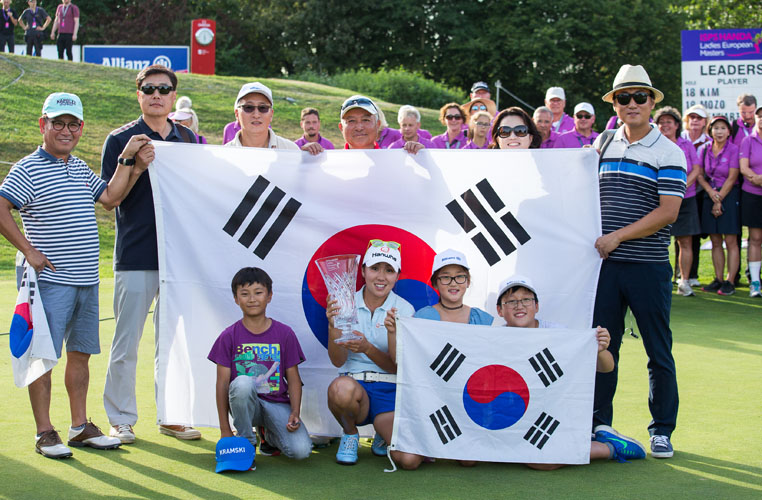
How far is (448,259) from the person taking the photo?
15.4 ft

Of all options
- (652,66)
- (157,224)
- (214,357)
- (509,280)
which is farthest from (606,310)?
(652,66)

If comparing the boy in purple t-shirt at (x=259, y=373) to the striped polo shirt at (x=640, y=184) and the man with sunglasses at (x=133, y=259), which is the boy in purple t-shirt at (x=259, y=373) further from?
the striped polo shirt at (x=640, y=184)

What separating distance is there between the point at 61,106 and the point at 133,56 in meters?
22.6

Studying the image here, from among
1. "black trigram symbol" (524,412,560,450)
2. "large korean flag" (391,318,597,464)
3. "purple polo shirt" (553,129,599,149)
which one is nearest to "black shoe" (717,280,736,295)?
"purple polo shirt" (553,129,599,149)

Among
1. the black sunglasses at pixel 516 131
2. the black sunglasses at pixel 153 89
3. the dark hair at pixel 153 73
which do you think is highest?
the dark hair at pixel 153 73

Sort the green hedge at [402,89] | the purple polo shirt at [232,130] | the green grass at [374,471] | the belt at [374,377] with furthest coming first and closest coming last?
1. the green hedge at [402,89]
2. the purple polo shirt at [232,130]
3. the belt at [374,377]
4. the green grass at [374,471]

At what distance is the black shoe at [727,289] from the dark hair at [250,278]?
759 cm

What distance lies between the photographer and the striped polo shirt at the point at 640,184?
471 cm

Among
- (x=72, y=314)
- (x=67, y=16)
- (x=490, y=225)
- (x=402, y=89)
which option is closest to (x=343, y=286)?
(x=490, y=225)

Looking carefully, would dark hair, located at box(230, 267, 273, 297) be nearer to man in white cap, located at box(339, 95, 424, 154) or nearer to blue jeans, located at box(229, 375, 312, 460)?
blue jeans, located at box(229, 375, 312, 460)

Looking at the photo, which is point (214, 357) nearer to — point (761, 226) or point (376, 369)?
point (376, 369)

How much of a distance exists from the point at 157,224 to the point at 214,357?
895mm

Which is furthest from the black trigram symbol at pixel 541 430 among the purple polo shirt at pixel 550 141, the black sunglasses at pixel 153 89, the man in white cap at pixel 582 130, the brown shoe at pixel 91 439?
the man in white cap at pixel 582 130

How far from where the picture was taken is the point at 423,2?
44406 mm
